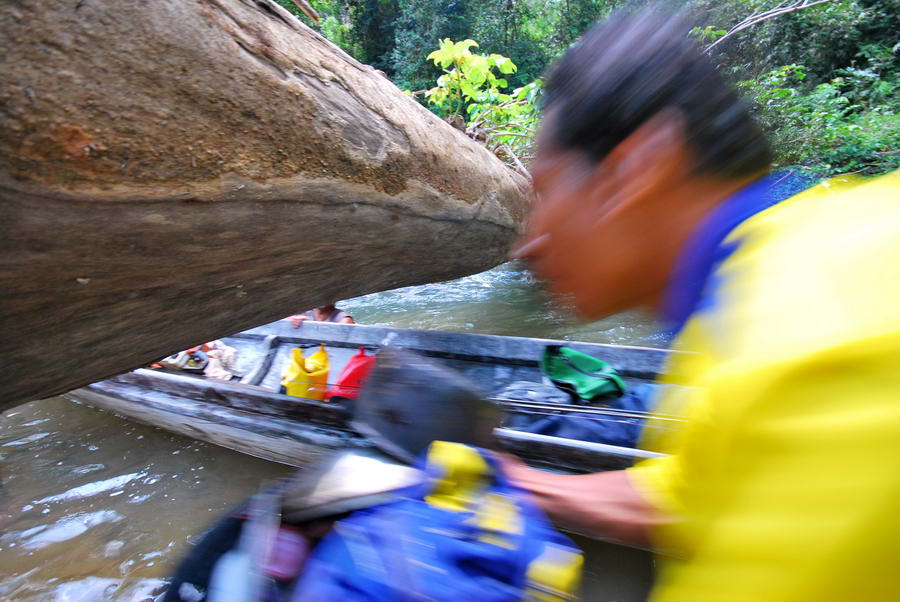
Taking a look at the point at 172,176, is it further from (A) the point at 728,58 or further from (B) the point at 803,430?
(A) the point at 728,58

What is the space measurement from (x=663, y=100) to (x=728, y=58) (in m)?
3.11

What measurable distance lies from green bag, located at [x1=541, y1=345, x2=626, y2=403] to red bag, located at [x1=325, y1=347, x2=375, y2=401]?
1.23 meters

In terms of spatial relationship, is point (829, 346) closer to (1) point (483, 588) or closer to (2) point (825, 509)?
(2) point (825, 509)

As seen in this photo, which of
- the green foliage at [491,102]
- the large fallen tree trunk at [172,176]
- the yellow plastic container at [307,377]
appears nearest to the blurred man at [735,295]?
the large fallen tree trunk at [172,176]

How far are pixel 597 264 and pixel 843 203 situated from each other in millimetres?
345

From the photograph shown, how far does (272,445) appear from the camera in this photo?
310 cm

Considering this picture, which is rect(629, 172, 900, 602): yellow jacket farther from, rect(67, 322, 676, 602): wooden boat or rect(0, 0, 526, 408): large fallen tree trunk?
rect(67, 322, 676, 602): wooden boat

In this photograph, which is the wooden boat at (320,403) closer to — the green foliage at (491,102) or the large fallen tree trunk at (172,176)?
the large fallen tree trunk at (172,176)

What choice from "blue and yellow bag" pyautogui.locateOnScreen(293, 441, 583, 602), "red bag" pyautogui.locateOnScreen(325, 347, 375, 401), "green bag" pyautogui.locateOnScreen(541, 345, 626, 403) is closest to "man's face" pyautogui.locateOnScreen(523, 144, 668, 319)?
"blue and yellow bag" pyautogui.locateOnScreen(293, 441, 583, 602)

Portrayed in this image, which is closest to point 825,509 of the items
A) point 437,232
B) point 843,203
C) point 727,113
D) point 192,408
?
point 843,203

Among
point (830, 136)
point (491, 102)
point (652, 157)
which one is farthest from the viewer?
point (830, 136)

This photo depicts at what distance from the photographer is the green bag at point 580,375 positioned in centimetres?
276

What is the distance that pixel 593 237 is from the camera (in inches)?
31.6

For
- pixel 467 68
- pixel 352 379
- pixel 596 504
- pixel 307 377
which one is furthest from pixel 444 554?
pixel 467 68
